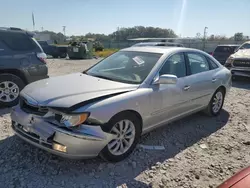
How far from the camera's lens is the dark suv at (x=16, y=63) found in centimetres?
506

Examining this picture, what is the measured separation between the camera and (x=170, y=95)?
12.1ft

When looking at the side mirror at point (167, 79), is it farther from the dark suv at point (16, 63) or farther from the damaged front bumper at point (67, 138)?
the dark suv at point (16, 63)

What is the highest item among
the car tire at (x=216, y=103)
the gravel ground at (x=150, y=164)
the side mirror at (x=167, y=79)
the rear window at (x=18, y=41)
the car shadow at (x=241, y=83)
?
the rear window at (x=18, y=41)

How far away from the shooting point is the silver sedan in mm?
2707

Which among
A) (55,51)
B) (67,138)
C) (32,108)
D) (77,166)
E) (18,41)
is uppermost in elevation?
(18,41)

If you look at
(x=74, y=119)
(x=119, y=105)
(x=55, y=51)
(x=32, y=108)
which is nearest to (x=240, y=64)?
(x=119, y=105)

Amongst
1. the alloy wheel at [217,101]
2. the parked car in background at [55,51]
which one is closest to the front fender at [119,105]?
the alloy wheel at [217,101]

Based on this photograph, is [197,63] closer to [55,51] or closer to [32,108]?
[32,108]

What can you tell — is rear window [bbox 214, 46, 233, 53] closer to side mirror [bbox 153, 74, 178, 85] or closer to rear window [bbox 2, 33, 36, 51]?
rear window [bbox 2, 33, 36, 51]

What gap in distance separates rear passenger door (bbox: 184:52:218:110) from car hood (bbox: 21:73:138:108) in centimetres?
135

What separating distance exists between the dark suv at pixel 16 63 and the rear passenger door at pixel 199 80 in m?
3.34

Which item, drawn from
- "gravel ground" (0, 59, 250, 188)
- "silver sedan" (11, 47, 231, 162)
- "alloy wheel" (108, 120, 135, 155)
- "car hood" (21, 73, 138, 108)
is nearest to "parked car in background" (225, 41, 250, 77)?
"silver sedan" (11, 47, 231, 162)

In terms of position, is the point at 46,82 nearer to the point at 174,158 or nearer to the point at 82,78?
the point at 82,78

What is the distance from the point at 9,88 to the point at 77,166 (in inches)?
120
